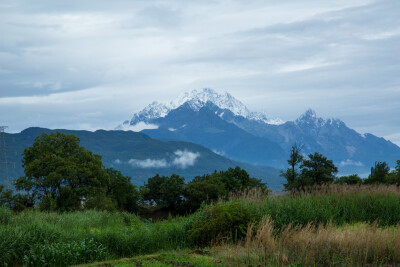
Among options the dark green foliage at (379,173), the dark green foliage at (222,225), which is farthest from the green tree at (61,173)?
the dark green foliage at (379,173)

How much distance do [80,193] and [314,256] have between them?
31.6 meters

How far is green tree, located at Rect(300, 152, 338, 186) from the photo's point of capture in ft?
144

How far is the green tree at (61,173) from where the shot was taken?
3747cm

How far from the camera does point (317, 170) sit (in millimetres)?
44094

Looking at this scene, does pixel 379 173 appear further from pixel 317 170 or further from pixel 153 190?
pixel 153 190

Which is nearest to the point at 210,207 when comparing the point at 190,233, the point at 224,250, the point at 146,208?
the point at 190,233

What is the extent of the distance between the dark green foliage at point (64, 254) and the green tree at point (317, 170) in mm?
33855

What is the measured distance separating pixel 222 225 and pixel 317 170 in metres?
33.0

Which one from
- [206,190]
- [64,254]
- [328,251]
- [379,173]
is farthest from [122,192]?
[328,251]

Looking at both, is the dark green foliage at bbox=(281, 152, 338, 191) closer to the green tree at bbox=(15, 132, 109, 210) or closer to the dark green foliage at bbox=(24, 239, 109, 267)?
the green tree at bbox=(15, 132, 109, 210)

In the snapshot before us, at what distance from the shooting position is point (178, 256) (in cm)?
1145

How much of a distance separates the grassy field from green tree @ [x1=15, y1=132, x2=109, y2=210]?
20.0 m

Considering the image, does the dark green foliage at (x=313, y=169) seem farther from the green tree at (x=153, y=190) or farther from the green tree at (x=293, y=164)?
Result: the green tree at (x=153, y=190)

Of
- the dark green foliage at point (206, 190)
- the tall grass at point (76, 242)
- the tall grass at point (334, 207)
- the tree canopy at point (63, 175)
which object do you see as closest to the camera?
the tall grass at point (76, 242)
